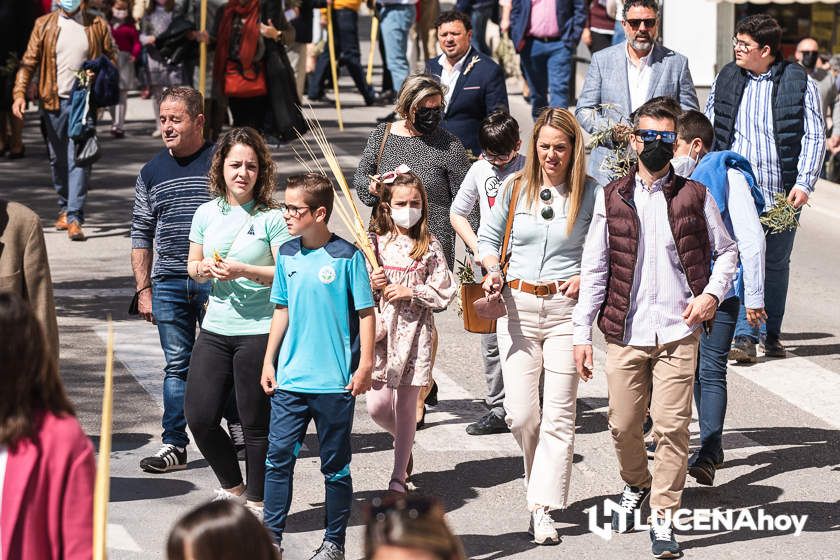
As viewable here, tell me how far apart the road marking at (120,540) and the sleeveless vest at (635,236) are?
2.20 m

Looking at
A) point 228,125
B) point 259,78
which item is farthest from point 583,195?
point 228,125

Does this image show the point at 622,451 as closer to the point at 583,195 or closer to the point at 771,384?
the point at 583,195

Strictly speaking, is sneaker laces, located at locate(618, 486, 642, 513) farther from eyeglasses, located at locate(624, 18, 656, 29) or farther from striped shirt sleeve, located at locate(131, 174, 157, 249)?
eyeglasses, located at locate(624, 18, 656, 29)

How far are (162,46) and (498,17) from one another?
973cm

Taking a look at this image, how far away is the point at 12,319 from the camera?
378cm

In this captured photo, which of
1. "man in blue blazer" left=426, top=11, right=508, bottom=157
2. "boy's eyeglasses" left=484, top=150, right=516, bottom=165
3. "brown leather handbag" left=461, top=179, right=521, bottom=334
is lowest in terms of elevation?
"brown leather handbag" left=461, top=179, right=521, bottom=334

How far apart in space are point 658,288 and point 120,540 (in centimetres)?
250

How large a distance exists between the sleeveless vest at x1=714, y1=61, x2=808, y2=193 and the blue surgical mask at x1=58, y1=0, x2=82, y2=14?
19.6 feet

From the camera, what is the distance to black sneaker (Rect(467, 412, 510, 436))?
27.5 feet

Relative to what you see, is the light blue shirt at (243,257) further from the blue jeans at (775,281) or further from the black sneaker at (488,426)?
the blue jeans at (775,281)

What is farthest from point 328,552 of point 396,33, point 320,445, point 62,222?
point 396,33

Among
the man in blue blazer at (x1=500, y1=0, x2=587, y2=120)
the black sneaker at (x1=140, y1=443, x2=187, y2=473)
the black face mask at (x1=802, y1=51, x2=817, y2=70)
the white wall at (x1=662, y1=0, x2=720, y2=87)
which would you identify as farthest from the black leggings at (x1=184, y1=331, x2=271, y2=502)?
the white wall at (x1=662, y1=0, x2=720, y2=87)

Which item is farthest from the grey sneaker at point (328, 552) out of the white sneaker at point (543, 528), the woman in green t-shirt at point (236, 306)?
the white sneaker at point (543, 528)

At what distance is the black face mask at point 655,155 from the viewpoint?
21.1ft
